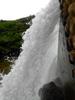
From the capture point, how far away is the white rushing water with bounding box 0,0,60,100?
3.45 metres

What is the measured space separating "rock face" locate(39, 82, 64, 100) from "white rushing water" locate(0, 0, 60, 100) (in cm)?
44

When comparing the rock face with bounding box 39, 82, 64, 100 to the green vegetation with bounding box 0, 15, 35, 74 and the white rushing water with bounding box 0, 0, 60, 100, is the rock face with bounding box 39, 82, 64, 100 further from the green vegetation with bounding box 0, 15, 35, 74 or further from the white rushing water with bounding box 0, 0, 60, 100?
the green vegetation with bounding box 0, 15, 35, 74

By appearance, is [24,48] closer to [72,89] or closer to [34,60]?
[34,60]

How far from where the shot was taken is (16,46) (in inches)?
916

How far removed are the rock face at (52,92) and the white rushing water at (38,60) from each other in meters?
0.44

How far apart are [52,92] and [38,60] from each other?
913 millimetres

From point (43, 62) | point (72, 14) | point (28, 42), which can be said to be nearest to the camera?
point (72, 14)

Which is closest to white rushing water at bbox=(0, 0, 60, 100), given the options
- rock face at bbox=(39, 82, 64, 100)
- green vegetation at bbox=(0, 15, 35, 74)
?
rock face at bbox=(39, 82, 64, 100)

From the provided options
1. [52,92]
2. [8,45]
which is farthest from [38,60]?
[8,45]

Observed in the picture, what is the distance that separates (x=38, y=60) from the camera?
3.62 meters

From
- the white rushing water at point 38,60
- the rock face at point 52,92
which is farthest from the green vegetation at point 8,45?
the rock face at point 52,92

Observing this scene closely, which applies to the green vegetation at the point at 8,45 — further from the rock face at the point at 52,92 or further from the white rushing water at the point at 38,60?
the rock face at the point at 52,92

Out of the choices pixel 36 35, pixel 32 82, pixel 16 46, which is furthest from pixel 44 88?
pixel 16 46

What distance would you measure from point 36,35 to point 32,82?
1.64ft
